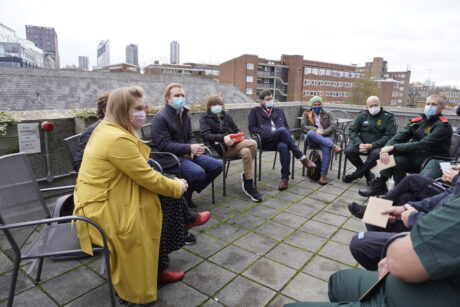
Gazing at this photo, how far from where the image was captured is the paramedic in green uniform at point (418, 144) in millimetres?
3820

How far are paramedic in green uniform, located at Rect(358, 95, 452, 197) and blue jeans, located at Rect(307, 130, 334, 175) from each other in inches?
28.9

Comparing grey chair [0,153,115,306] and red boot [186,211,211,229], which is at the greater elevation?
grey chair [0,153,115,306]

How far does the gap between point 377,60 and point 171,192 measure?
110091 mm

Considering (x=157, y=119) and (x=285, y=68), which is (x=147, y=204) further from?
(x=285, y=68)

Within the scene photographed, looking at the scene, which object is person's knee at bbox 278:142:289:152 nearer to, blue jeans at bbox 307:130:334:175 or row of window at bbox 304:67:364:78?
blue jeans at bbox 307:130:334:175

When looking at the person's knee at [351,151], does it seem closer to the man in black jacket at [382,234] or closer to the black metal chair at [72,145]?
the man in black jacket at [382,234]

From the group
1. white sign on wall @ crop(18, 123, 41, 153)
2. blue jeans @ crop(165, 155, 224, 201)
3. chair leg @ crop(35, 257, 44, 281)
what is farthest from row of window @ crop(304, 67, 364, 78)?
chair leg @ crop(35, 257, 44, 281)

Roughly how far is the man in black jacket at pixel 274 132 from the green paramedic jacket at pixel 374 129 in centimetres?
97

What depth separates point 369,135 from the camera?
4887mm

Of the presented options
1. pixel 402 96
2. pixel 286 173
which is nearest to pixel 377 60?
pixel 402 96

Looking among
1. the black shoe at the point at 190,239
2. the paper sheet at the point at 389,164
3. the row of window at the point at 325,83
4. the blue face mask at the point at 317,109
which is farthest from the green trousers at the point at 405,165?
the row of window at the point at 325,83

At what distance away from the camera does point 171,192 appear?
7.09ft

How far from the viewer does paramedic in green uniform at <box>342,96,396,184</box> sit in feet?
15.4

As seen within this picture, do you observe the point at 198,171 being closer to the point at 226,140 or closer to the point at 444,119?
the point at 226,140
